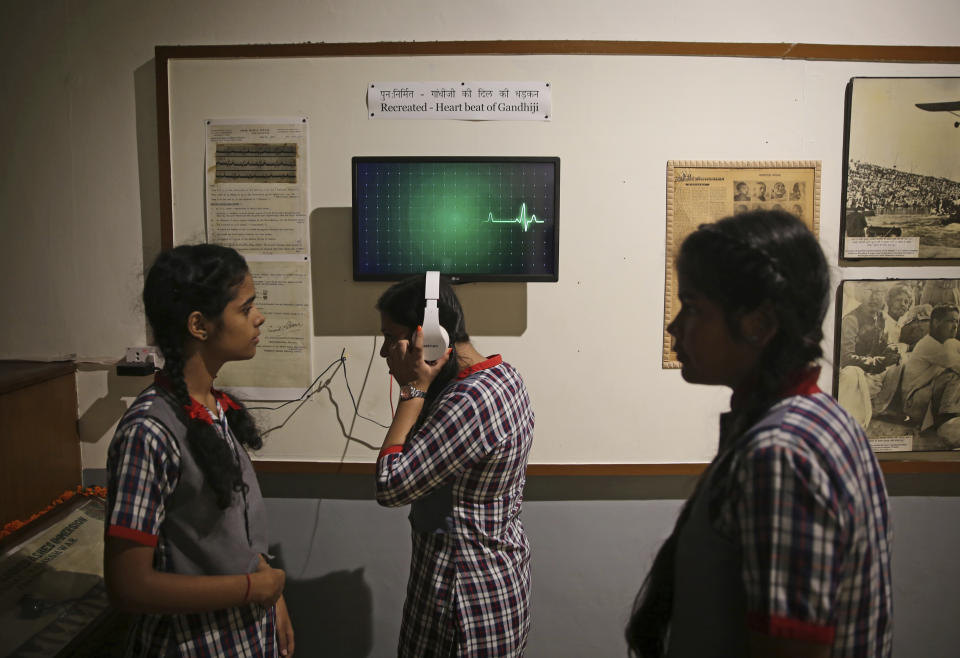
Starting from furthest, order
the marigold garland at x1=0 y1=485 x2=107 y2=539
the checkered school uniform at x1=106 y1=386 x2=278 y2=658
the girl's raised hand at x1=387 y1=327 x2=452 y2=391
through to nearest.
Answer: the marigold garland at x1=0 y1=485 x2=107 y2=539 < the girl's raised hand at x1=387 y1=327 x2=452 y2=391 < the checkered school uniform at x1=106 y1=386 x2=278 y2=658

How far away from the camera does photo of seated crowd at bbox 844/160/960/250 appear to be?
173cm

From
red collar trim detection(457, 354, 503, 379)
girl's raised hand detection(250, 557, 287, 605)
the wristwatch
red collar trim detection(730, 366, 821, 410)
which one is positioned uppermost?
red collar trim detection(730, 366, 821, 410)

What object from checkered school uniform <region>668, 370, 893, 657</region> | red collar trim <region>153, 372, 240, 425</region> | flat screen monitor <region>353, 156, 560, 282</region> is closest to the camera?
checkered school uniform <region>668, 370, 893, 657</region>

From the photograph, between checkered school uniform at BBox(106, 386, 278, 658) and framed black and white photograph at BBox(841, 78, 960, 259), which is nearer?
checkered school uniform at BBox(106, 386, 278, 658)

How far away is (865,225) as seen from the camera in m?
1.75

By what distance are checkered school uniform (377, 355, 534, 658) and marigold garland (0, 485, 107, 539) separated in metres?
1.19

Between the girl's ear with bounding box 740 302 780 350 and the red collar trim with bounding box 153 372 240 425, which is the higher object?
the girl's ear with bounding box 740 302 780 350

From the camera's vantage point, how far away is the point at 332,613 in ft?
6.02

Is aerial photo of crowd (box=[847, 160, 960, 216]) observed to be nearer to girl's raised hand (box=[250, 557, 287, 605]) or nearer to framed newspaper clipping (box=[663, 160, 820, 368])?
framed newspaper clipping (box=[663, 160, 820, 368])

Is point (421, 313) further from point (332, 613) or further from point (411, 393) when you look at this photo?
point (332, 613)

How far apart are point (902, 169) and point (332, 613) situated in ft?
7.86

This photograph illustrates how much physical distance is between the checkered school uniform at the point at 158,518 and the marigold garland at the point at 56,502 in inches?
30.9

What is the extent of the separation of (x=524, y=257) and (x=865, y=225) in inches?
44.2

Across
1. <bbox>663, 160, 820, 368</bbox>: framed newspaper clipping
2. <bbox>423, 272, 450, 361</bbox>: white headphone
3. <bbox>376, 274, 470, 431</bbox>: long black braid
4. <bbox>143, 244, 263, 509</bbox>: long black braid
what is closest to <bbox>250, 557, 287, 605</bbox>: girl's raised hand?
<bbox>143, 244, 263, 509</bbox>: long black braid
